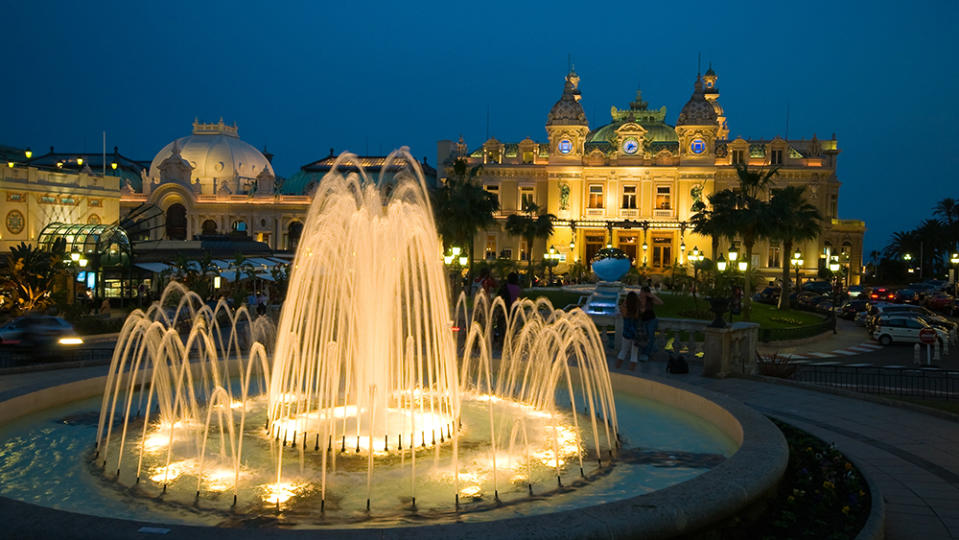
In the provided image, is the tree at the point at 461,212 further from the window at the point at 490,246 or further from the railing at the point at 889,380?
the window at the point at 490,246

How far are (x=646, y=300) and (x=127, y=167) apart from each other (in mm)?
78933

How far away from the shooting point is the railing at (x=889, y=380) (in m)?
16.3

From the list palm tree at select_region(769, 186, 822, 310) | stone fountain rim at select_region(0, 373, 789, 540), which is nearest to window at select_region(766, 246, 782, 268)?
palm tree at select_region(769, 186, 822, 310)

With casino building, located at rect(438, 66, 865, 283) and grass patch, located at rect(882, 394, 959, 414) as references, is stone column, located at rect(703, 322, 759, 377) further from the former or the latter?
casino building, located at rect(438, 66, 865, 283)

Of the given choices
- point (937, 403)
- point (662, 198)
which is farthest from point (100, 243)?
point (662, 198)

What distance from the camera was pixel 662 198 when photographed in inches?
2726

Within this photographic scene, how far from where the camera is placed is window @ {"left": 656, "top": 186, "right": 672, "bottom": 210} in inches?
2719

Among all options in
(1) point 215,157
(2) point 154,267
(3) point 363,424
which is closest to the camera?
(3) point 363,424

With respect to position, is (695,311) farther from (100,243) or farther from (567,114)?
(567,114)

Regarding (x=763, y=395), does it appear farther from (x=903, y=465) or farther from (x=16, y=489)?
(x=16, y=489)

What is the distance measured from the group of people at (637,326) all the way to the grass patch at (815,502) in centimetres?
720

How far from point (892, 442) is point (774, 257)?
2349 inches

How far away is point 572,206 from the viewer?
6981 centimetres

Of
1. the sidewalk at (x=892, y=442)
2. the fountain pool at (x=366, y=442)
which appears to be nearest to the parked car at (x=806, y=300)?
the sidewalk at (x=892, y=442)
